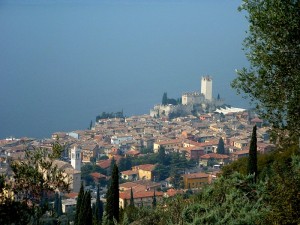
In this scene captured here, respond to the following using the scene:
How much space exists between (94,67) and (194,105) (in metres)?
20.2

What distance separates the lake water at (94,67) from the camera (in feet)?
170

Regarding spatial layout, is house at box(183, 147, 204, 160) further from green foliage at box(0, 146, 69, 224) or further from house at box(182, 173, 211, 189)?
green foliage at box(0, 146, 69, 224)

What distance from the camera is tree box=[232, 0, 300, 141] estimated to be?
5391 mm

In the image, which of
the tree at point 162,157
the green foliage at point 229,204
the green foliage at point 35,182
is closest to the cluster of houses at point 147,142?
the tree at point 162,157

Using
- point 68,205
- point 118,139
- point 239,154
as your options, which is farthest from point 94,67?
point 68,205

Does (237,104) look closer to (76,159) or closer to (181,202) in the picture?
(76,159)

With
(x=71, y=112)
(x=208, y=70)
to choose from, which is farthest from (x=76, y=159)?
(x=208, y=70)

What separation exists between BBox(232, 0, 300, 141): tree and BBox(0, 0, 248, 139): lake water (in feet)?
129

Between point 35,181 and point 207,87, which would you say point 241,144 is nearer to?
point 207,87

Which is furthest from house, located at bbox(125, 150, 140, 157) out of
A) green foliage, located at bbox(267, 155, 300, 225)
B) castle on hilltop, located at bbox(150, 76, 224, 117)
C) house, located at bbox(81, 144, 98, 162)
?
green foliage, located at bbox(267, 155, 300, 225)

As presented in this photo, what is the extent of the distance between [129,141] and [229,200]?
3787cm

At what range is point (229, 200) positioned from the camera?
16.7ft

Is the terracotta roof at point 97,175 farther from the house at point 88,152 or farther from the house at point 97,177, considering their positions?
the house at point 88,152

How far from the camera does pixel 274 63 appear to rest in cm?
556
